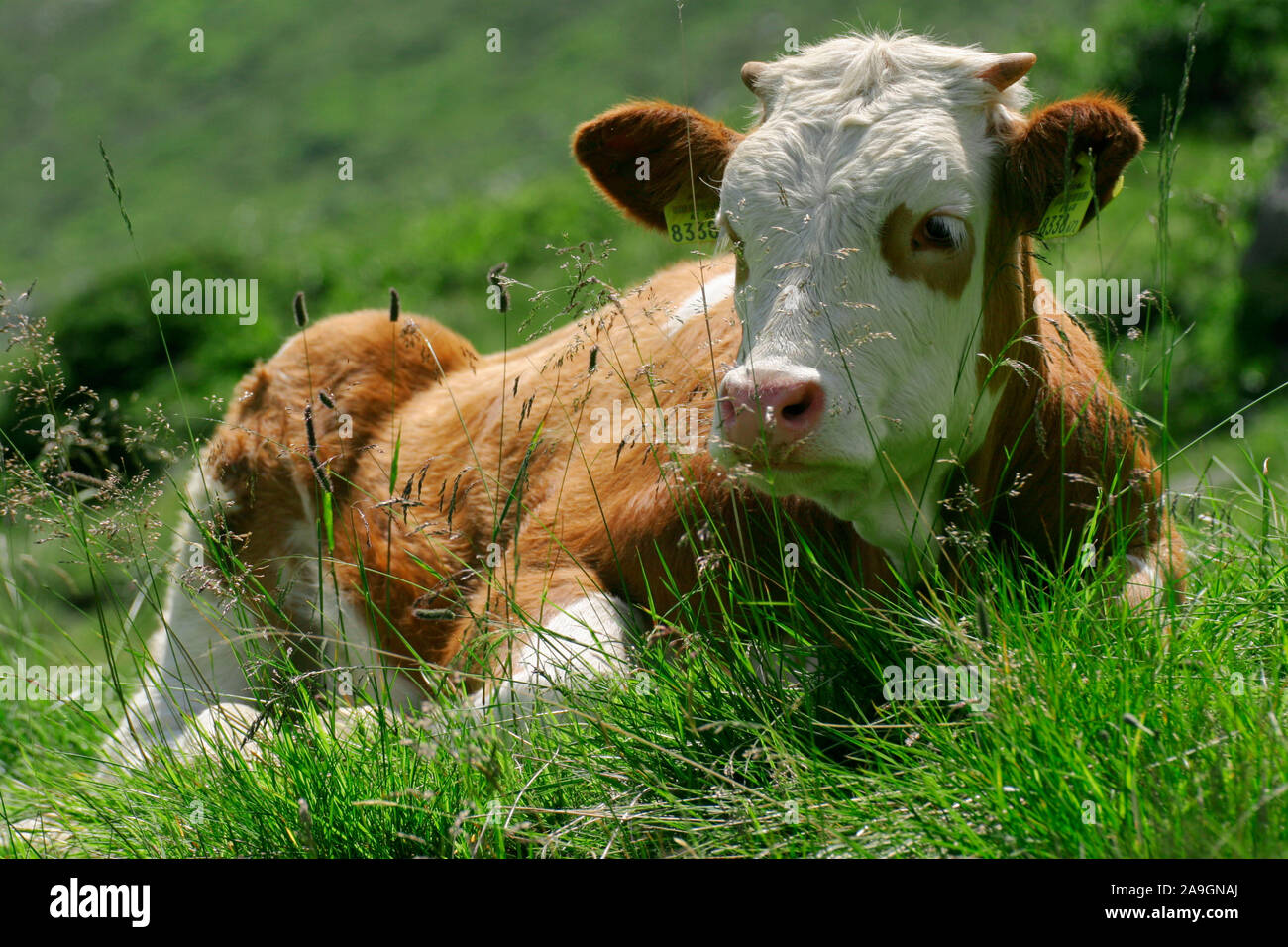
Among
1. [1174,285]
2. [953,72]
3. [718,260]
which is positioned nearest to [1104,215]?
[1174,285]

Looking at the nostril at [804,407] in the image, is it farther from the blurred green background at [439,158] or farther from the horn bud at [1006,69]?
the horn bud at [1006,69]

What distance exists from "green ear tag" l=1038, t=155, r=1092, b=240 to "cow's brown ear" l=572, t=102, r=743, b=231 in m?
1.13

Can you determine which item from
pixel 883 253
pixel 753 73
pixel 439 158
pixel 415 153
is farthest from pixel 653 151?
pixel 415 153

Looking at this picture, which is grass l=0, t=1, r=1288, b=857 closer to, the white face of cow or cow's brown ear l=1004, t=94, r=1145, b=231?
the white face of cow

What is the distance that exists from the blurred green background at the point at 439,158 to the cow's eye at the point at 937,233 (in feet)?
1.39

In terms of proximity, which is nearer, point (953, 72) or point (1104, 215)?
point (953, 72)

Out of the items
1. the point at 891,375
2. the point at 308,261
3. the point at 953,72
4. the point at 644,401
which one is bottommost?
the point at 308,261

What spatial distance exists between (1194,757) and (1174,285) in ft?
34.4

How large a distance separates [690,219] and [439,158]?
105 feet

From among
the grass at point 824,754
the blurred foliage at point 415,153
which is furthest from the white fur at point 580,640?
the blurred foliage at point 415,153

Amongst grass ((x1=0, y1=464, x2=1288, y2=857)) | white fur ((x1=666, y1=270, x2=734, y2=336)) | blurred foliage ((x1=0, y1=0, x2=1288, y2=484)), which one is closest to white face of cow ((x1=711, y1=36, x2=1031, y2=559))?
grass ((x1=0, y1=464, x2=1288, y2=857))

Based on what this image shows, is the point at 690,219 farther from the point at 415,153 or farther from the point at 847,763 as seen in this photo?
the point at 415,153

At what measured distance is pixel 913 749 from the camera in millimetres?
3037
